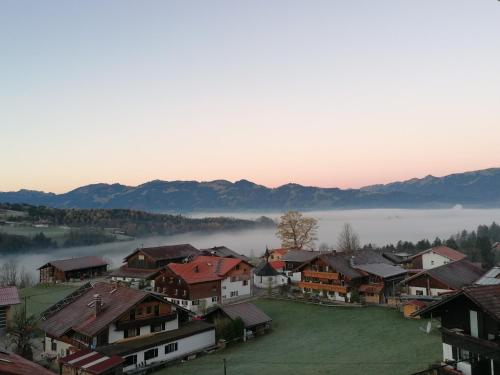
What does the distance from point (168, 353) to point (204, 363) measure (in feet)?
13.1

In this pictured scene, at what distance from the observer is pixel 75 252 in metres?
177

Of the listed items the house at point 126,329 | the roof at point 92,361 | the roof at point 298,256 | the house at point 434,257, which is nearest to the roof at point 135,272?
the roof at point 298,256

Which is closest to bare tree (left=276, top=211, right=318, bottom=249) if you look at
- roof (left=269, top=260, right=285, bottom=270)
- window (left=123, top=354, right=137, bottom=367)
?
roof (left=269, top=260, right=285, bottom=270)

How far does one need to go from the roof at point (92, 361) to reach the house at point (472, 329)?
78.9 ft

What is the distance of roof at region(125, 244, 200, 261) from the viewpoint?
8475 cm

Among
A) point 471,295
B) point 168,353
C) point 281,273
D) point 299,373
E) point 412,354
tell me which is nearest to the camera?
point 471,295

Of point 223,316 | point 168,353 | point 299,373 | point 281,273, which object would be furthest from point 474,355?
point 281,273

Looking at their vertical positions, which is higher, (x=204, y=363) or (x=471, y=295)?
(x=471, y=295)

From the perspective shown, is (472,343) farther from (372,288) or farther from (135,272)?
(135,272)

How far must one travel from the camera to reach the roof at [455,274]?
55.9 metres

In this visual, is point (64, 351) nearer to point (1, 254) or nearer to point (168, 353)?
point (168, 353)

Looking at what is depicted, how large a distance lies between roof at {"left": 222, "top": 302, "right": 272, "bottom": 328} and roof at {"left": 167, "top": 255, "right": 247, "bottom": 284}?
13967 mm

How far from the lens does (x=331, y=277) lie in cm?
6200

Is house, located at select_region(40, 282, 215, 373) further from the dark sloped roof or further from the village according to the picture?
the dark sloped roof
